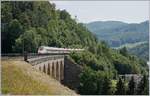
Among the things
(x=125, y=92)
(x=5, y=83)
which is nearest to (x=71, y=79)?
(x=125, y=92)

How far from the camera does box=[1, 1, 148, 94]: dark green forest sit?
117 ft

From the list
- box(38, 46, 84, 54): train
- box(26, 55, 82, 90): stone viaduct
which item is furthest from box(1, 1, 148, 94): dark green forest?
box(26, 55, 82, 90): stone viaduct

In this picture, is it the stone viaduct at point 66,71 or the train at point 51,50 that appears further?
the stone viaduct at point 66,71

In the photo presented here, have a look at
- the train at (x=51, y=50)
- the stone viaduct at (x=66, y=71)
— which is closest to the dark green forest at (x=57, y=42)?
the train at (x=51, y=50)

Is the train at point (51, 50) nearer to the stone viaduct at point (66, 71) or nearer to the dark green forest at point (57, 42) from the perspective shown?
the dark green forest at point (57, 42)

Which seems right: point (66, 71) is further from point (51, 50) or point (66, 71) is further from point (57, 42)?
point (51, 50)

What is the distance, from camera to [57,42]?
50.1 meters

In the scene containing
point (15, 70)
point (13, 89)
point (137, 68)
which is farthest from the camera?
point (137, 68)

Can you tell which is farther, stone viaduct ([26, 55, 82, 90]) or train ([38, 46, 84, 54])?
stone viaduct ([26, 55, 82, 90])

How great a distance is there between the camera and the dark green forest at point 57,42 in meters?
35.7

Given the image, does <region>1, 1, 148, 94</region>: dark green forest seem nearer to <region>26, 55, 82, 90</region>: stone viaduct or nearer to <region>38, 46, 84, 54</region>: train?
<region>38, 46, 84, 54</region>: train

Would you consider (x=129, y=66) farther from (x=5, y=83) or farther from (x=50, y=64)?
(x=5, y=83)

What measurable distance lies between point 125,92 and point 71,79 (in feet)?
28.0

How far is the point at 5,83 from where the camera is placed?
11391 millimetres
